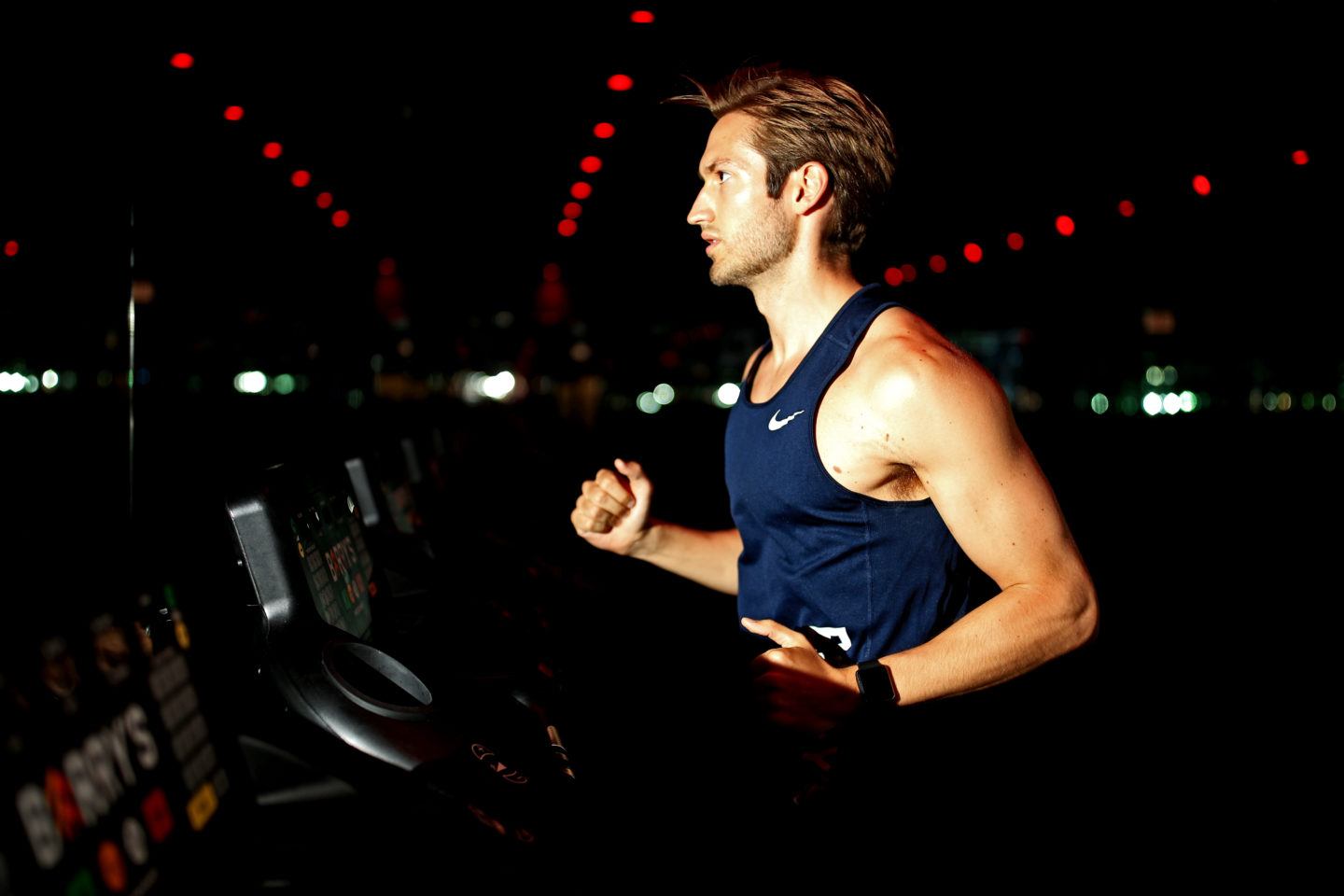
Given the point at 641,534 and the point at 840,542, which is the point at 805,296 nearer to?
the point at 840,542

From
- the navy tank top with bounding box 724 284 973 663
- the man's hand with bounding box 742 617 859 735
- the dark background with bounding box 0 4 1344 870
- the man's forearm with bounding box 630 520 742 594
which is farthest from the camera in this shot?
the dark background with bounding box 0 4 1344 870

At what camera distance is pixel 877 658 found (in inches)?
62.6

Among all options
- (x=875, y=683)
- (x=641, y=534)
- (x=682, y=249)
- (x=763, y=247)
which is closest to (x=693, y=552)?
(x=641, y=534)

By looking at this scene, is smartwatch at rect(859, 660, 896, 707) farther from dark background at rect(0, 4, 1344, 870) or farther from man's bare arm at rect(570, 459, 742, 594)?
man's bare arm at rect(570, 459, 742, 594)

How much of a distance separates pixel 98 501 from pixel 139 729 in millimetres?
8097

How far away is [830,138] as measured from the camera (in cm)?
195

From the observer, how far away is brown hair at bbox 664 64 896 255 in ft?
6.36

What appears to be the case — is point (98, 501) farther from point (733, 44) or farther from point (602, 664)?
point (602, 664)

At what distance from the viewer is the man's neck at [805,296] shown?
77.9 inches

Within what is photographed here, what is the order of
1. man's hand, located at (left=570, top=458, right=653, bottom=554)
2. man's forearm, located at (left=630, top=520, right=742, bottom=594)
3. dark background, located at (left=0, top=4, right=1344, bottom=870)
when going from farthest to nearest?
dark background, located at (left=0, top=4, right=1344, bottom=870) < man's forearm, located at (left=630, top=520, right=742, bottom=594) < man's hand, located at (left=570, top=458, right=653, bottom=554)

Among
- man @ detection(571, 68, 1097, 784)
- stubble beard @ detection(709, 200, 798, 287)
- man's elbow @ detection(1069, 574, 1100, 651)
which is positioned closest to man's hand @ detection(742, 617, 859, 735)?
man @ detection(571, 68, 1097, 784)

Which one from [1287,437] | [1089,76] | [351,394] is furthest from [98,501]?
[1287,437]

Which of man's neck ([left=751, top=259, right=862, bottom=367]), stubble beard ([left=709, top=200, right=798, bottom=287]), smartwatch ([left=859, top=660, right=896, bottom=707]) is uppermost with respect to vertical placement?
stubble beard ([left=709, top=200, right=798, bottom=287])

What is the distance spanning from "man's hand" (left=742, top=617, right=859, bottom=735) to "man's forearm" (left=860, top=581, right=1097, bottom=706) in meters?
0.08
